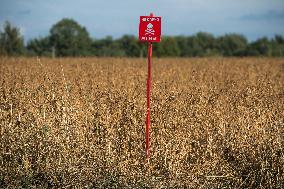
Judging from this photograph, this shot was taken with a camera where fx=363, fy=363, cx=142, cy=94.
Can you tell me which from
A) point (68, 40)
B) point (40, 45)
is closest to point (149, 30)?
point (68, 40)

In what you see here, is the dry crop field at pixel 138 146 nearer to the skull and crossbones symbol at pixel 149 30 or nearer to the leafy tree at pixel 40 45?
the skull and crossbones symbol at pixel 149 30

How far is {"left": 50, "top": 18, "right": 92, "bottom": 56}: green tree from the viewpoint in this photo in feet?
176

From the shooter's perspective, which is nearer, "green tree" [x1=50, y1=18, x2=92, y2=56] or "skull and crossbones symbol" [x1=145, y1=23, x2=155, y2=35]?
"skull and crossbones symbol" [x1=145, y1=23, x2=155, y2=35]

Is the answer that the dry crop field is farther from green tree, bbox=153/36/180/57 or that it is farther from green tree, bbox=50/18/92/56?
green tree, bbox=50/18/92/56

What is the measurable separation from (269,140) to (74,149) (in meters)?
2.72

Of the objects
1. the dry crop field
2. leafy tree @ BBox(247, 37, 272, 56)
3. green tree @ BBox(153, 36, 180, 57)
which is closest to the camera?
the dry crop field

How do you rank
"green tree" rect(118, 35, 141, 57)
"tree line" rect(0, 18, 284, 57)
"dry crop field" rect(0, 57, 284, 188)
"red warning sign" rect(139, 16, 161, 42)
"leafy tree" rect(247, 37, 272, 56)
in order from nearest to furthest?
"dry crop field" rect(0, 57, 284, 188) < "red warning sign" rect(139, 16, 161, 42) < "tree line" rect(0, 18, 284, 57) < "leafy tree" rect(247, 37, 272, 56) < "green tree" rect(118, 35, 141, 57)

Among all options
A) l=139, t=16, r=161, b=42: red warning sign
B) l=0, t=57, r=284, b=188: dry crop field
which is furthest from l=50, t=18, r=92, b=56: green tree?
l=139, t=16, r=161, b=42: red warning sign

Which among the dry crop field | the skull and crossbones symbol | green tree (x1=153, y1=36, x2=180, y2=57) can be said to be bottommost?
the dry crop field

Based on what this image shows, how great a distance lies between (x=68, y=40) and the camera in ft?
181

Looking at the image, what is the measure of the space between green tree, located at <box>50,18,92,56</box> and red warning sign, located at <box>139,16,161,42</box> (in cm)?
4650

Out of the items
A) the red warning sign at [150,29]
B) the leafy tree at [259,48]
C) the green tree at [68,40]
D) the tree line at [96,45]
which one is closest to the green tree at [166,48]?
the tree line at [96,45]

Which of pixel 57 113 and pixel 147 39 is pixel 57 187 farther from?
pixel 147 39

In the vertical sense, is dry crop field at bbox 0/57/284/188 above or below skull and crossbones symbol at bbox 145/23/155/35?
below
